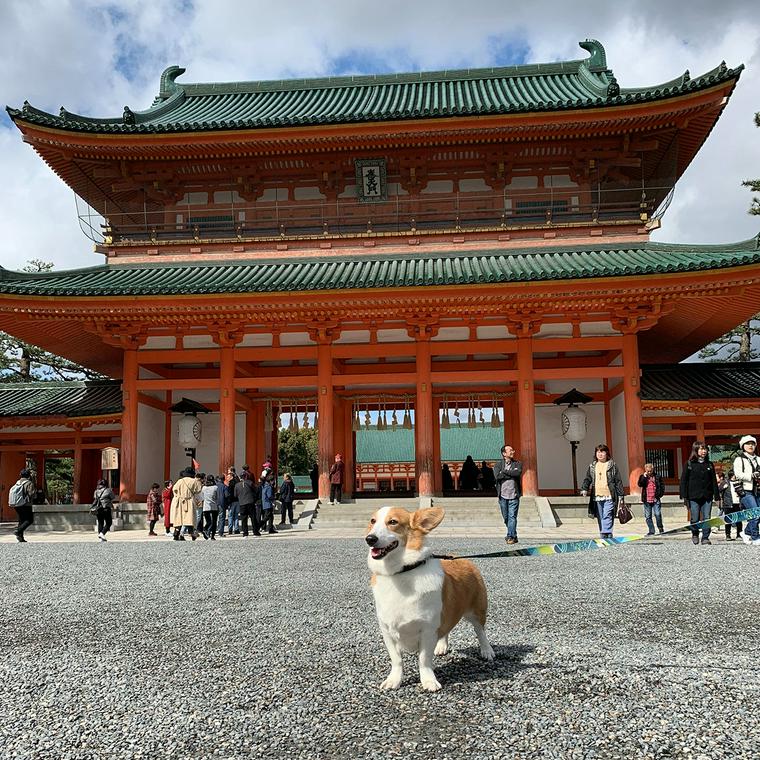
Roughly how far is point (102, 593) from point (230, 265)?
41.5 feet

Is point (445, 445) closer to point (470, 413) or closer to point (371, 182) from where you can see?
point (470, 413)

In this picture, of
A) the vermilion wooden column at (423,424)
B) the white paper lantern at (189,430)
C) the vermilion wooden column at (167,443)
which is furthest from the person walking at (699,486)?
the vermilion wooden column at (167,443)

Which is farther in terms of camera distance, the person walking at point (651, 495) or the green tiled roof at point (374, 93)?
the green tiled roof at point (374, 93)

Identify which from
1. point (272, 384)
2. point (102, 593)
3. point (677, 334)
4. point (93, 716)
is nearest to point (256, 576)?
point (102, 593)

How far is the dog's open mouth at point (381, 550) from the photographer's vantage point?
351cm

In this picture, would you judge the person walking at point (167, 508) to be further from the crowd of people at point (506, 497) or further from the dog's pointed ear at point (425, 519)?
the dog's pointed ear at point (425, 519)

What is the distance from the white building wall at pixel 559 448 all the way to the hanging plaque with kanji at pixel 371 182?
24.9 ft

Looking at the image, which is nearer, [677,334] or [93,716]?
[93,716]

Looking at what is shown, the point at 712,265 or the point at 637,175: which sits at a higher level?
the point at 637,175

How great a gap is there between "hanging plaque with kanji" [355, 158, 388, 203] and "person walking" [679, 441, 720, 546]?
11.4 m

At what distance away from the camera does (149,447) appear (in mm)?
18922

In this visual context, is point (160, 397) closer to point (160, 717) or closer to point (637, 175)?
point (637, 175)

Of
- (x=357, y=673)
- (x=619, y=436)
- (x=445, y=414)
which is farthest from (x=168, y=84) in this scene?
(x=357, y=673)

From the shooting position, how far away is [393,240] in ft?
61.3
